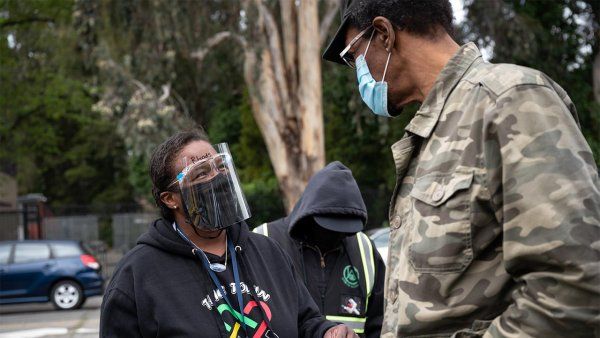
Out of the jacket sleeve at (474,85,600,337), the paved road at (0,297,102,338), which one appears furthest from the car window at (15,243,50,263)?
the jacket sleeve at (474,85,600,337)

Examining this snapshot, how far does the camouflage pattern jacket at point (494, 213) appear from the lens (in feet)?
5.19

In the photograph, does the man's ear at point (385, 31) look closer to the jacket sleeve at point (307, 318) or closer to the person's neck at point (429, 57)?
the person's neck at point (429, 57)

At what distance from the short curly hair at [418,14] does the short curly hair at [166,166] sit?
1277 mm

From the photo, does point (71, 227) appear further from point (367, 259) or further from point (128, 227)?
point (367, 259)

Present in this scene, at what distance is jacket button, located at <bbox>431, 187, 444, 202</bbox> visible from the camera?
176 centimetres

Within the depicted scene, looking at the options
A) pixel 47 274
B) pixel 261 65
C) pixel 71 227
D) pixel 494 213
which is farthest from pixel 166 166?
pixel 71 227

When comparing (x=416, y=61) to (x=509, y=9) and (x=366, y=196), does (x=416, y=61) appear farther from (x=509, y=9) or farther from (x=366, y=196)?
(x=366, y=196)

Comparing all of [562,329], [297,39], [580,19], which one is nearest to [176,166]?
[562,329]

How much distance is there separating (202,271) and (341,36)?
1.06 metres

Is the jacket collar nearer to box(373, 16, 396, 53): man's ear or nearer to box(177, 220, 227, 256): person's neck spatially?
box(373, 16, 396, 53): man's ear

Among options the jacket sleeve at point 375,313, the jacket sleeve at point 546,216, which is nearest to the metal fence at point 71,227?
the jacket sleeve at point 375,313

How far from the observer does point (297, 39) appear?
687 inches

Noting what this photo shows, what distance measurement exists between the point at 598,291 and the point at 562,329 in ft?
0.35

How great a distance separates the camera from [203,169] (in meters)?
3.04
